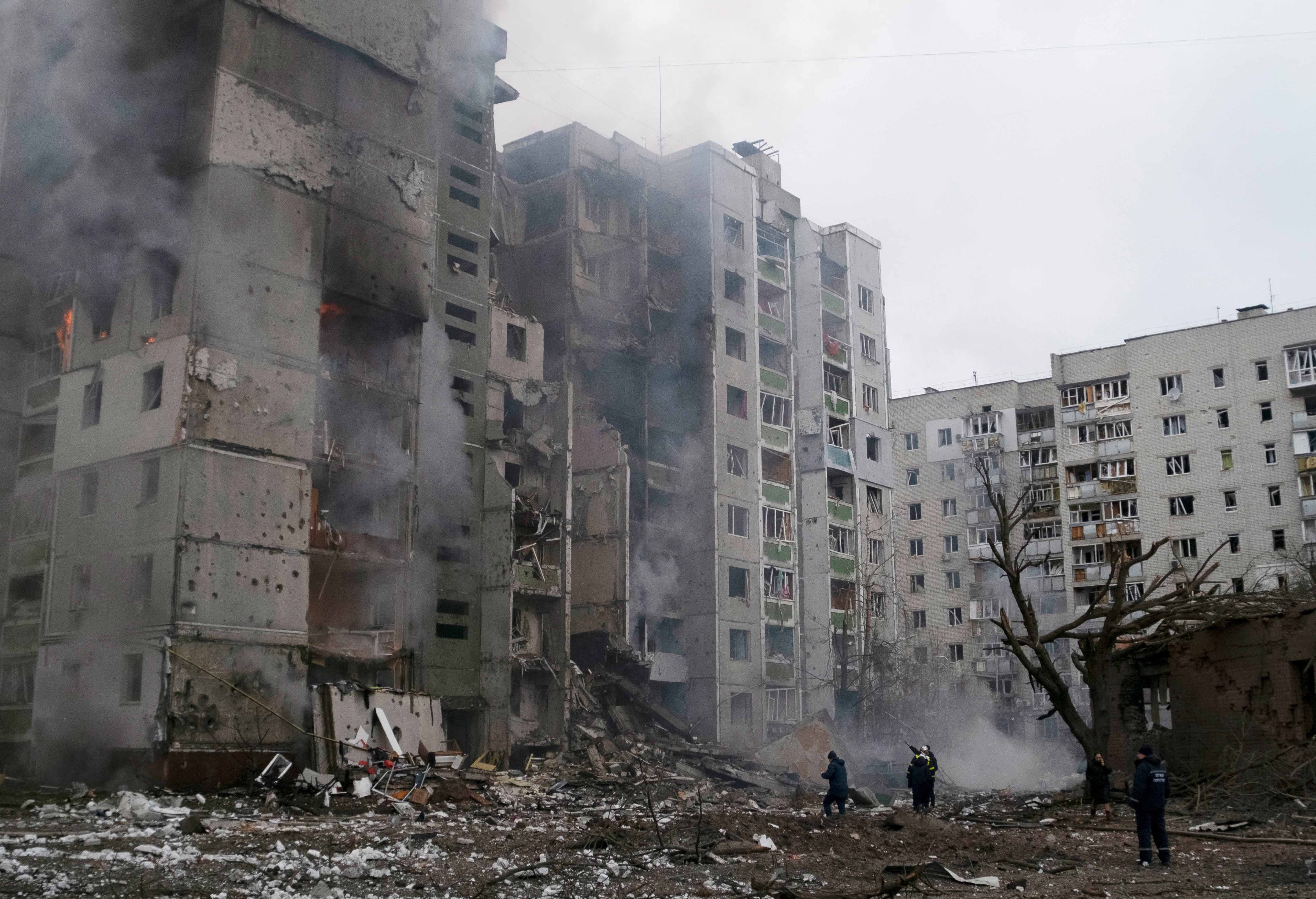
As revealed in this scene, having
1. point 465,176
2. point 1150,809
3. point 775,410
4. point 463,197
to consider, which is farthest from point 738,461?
point 1150,809

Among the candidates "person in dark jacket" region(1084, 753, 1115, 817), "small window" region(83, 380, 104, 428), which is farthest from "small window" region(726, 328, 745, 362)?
"person in dark jacket" region(1084, 753, 1115, 817)

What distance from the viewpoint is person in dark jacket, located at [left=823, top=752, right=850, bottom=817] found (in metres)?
21.4

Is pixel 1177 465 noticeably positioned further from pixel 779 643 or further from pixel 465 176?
pixel 465 176

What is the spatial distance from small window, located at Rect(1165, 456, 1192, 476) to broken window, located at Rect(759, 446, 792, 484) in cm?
2188

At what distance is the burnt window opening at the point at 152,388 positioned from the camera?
26.1m

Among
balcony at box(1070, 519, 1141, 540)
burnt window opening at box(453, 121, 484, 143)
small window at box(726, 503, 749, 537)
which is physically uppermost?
burnt window opening at box(453, 121, 484, 143)

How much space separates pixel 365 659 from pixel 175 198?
11.2 m

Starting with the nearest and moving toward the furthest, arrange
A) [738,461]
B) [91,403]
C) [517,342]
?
1. [91,403]
2. [517,342]
3. [738,461]

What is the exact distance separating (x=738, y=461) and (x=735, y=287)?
23.2 ft

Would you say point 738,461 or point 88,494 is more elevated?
point 738,461

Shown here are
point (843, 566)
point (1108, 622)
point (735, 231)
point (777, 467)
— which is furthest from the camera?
point (843, 566)

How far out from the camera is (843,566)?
49469 mm

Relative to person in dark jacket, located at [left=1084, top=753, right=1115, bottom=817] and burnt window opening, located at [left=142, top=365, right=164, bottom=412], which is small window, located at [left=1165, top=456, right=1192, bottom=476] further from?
burnt window opening, located at [left=142, top=365, right=164, bottom=412]

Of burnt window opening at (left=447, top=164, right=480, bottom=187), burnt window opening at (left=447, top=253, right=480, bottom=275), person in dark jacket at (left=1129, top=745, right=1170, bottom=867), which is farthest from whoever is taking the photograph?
burnt window opening at (left=447, top=164, right=480, bottom=187)
